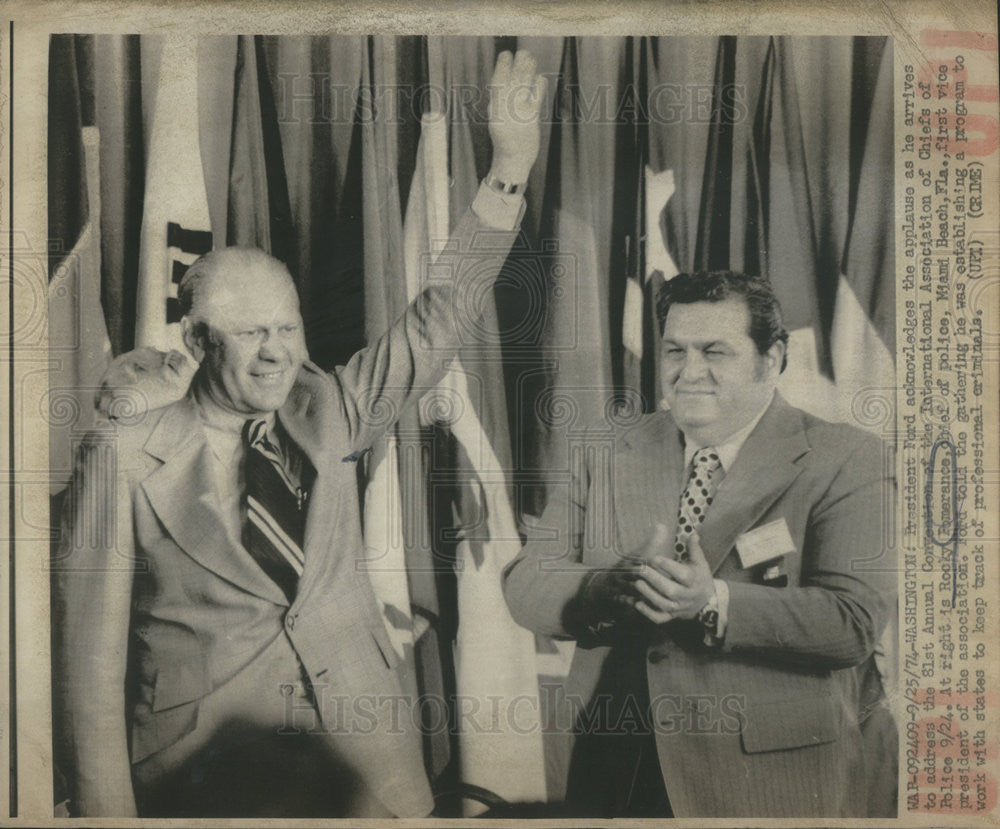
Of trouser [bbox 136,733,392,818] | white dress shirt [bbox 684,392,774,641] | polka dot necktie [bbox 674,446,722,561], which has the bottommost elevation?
trouser [bbox 136,733,392,818]

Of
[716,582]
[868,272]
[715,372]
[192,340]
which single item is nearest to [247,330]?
[192,340]

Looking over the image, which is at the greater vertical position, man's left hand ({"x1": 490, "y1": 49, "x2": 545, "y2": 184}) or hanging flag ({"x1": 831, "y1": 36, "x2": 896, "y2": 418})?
man's left hand ({"x1": 490, "y1": 49, "x2": 545, "y2": 184})

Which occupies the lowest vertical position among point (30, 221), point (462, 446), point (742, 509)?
point (742, 509)

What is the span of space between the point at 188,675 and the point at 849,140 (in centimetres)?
258

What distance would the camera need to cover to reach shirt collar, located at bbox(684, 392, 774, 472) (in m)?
2.69

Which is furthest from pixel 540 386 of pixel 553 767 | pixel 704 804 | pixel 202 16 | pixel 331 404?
pixel 202 16

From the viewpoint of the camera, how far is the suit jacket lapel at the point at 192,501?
105 inches

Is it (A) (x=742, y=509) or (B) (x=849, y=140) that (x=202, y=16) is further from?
(A) (x=742, y=509)

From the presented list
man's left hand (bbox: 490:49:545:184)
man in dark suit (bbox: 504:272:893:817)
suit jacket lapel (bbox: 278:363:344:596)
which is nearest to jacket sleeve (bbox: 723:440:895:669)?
man in dark suit (bbox: 504:272:893:817)

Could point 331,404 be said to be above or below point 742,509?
above

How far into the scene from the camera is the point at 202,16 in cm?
274

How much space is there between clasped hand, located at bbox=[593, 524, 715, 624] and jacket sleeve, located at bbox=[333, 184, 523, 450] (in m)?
0.81

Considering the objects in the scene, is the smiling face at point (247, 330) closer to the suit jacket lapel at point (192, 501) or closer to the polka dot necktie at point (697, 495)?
the suit jacket lapel at point (192, 501)

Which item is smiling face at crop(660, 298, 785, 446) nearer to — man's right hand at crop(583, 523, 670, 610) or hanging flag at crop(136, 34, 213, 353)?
man's right hand at crop(583, 523, 670, 610)
